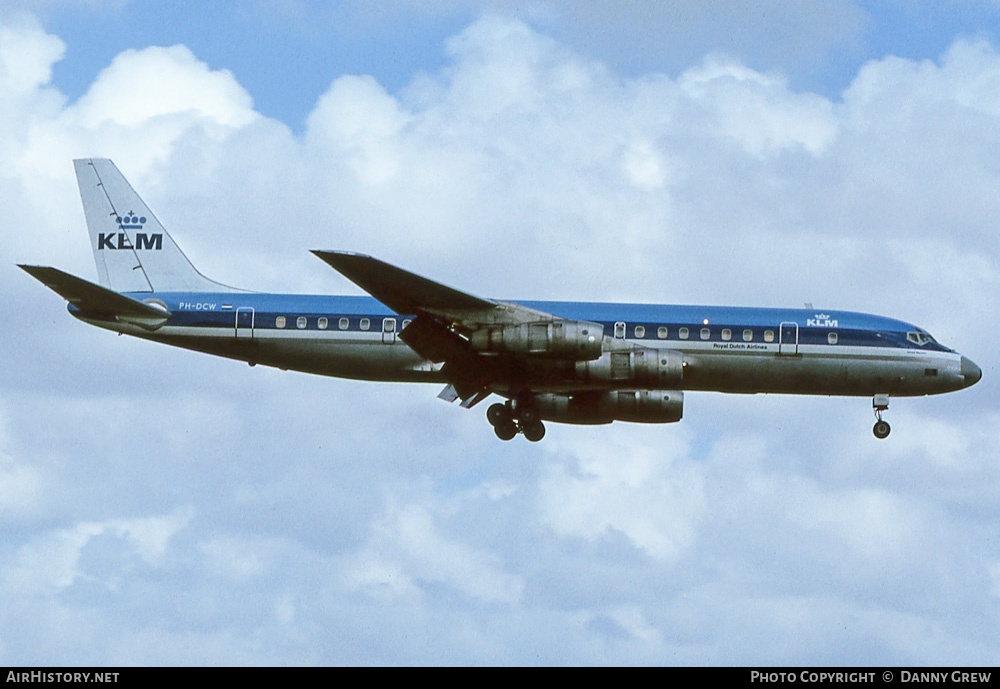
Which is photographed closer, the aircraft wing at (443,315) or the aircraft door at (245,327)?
the aircraft wing at (443,315)

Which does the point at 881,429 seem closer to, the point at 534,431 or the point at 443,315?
the point at 534,431

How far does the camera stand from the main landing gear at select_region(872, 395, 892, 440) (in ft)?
153

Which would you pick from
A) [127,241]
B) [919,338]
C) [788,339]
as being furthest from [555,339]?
[127,241]

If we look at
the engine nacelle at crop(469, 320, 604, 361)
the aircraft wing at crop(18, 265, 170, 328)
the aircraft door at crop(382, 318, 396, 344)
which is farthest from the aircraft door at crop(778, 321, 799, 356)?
the aircraft wing at crop(18, 265, 170, 328)

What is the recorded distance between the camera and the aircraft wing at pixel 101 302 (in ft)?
149

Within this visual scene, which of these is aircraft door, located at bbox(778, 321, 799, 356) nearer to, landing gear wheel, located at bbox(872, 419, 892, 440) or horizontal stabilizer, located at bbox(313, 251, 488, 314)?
landing gear wheel, located at bbox(872, 419, 892, 440)

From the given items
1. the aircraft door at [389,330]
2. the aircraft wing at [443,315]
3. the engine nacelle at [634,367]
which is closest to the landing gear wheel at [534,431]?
the aircraft wing at [443,315]

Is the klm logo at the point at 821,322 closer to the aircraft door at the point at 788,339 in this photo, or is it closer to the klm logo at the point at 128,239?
the aircraft door at the point at 788,339

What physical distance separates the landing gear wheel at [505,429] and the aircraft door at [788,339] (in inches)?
340

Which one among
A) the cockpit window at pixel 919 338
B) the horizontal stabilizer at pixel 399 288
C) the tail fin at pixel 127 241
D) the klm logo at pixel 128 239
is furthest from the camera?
the klm logo at pixel 128 239

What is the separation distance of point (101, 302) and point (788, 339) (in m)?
20.9

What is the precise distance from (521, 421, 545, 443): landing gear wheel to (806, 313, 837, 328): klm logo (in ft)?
Result: 29.0

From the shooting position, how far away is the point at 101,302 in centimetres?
4669
